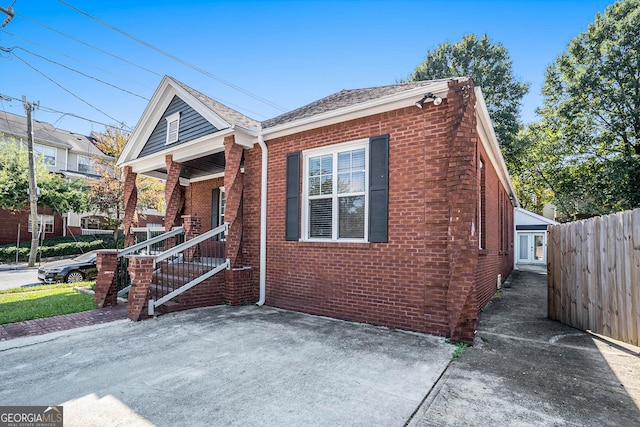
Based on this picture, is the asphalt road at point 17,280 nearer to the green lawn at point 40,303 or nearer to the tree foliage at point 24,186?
the green lawn at point 40,303

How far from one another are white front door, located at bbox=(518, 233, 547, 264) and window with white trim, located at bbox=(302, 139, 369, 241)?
2137 cm

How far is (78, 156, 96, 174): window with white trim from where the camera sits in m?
26.5

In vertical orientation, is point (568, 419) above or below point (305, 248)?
below

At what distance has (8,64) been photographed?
13.8 m

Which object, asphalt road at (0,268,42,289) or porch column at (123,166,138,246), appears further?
asphalt road at (0,268,42,289)

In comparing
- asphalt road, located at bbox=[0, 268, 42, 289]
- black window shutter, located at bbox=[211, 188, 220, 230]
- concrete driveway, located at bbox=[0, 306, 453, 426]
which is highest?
black window shutter, located at bbox=[211, 188, 220, 230]

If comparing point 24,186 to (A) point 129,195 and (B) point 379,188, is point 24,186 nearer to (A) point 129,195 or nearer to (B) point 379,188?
(A) point 129,195

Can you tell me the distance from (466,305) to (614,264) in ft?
7.62

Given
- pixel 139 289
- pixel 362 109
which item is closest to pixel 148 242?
pixel 139 289

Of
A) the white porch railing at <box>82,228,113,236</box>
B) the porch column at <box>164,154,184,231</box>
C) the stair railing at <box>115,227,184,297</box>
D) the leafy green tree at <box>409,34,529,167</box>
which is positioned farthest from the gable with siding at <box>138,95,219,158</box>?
the leafy green tree at <box>409,34,529,167</box>

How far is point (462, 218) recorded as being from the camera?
4.61m

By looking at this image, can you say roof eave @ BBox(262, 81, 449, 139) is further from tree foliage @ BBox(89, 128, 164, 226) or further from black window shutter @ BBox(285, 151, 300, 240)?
tree foliage @ BBox(89, 128, 164, 226)

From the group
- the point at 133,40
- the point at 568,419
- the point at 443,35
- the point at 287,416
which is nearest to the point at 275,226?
the point at 287,416

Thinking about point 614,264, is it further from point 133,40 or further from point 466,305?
point 133,40
